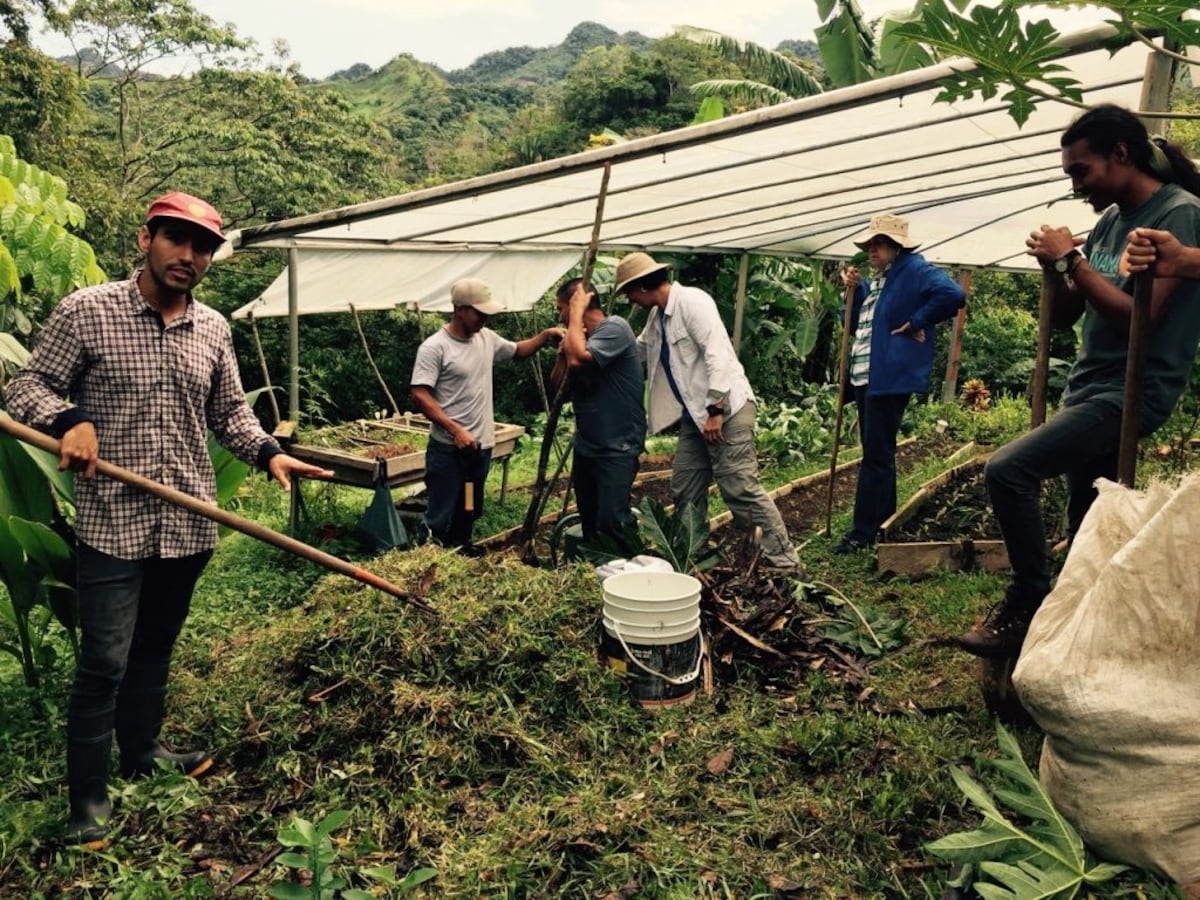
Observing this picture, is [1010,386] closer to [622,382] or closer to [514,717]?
[622,382]

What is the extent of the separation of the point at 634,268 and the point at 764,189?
1443mm

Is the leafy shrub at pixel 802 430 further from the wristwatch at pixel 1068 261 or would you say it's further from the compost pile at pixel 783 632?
the wristwatch at pixel 1068 261

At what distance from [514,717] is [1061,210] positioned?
7.68m

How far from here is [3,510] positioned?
363 cm

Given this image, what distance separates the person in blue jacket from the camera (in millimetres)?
5656

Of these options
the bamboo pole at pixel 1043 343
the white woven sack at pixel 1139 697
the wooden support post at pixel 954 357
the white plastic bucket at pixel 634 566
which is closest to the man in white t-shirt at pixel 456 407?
the white plastic bucket at pixel 634 566

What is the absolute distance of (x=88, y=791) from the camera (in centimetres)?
291

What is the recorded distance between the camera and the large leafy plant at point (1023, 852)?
7.01ft

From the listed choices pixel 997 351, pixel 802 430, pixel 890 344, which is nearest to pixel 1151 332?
pixel 890 344

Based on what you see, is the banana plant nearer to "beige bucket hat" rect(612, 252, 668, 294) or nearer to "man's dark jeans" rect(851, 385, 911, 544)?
"beige bucket hat" rect(612, 252, 668, 294)

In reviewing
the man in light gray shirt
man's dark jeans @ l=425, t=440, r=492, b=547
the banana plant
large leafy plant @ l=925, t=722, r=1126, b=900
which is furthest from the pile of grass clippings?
man's dark jeans @ l=425, t=440, r=492, b=547

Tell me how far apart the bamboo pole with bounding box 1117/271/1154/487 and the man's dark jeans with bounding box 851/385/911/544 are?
2.99 m

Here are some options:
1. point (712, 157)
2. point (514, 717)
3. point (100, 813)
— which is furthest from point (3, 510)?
point (712, 157)

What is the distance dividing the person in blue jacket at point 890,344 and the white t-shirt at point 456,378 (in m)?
2.49
